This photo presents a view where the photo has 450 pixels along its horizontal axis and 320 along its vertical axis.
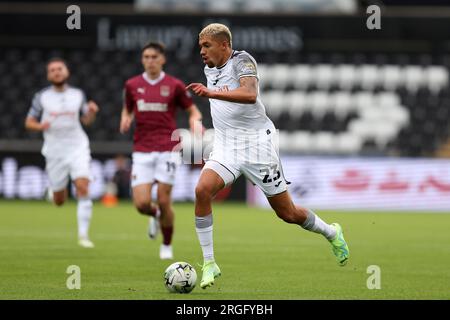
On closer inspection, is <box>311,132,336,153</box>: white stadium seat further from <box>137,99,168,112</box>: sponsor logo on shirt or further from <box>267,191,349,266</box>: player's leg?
<box>267,191,349,266</box>: player's leg

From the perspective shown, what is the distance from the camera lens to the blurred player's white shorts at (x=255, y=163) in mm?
10297

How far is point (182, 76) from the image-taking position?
3130 centimetres

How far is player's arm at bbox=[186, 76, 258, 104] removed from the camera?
945cm

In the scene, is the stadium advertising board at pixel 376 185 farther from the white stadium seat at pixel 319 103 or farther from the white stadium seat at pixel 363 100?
the white stadium seat at pixel 363 100

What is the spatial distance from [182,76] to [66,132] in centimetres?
1584

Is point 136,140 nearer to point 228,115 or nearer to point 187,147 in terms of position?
point 228,115

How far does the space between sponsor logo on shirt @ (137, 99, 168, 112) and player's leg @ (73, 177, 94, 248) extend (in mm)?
2149

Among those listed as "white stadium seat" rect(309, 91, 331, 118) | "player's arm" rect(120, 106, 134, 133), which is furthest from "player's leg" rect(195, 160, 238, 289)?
"white stadium seat" rect(309, 91, 331, 118)

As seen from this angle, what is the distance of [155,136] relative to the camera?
44.3 feet

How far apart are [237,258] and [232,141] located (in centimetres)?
337

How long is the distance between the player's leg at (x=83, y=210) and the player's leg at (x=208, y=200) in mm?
5016

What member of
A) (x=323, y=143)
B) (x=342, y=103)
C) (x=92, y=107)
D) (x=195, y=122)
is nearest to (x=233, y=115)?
(x=195, y=122)

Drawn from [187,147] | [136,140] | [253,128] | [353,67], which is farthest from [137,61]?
[253,128]

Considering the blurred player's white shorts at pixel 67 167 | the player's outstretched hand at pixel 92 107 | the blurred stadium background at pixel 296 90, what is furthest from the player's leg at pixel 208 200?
the blurred stadium background at pixel 296 90
